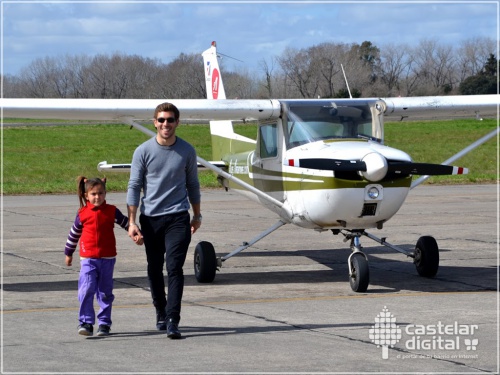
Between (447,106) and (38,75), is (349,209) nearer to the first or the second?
(447,106)

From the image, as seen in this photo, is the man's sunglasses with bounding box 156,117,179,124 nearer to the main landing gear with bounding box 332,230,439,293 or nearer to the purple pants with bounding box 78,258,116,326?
the purple pants with bounding box 78,258,116,326

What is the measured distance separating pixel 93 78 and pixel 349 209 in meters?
4.36

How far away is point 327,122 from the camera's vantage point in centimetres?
1087

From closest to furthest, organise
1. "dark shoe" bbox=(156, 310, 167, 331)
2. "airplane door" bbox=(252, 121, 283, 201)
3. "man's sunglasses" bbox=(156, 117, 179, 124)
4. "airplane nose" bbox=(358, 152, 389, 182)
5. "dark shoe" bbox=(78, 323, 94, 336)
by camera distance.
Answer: "dark shoe" bbox=(78, 323, 94, 336) → "man's sunglasses" bbox=(156, 117, 179, 124) → "dark shoe" bbox=(156, 310, 167, 331) → "airplane nose" bbox=(358, 152, 389, 182) → "airplane door" bbox=(252, 121, 283, 201)

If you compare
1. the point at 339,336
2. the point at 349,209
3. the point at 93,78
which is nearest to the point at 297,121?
the point at 349,209

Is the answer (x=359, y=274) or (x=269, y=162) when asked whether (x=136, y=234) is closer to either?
(x=359, y=274)

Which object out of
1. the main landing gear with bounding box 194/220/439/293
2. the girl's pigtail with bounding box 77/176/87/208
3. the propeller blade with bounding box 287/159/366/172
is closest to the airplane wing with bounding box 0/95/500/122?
the propeller blade with bounding box 287/159/366/172

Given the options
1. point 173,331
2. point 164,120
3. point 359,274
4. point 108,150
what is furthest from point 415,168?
point 108,150

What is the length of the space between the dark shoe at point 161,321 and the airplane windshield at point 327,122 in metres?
3.57

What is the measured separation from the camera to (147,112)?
11039 millimetres

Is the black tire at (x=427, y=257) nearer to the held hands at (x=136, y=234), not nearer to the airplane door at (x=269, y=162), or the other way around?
the airplane door at (x=269, y=162)

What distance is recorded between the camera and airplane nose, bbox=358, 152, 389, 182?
9430 millimetres

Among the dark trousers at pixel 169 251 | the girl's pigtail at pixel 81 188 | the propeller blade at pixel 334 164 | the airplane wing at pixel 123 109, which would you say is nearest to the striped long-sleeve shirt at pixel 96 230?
the girl's pigtail at pixel 81 188

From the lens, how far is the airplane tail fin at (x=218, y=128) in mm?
13945
